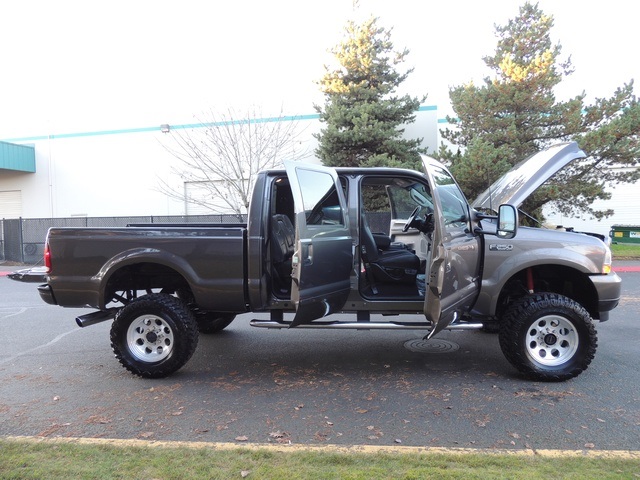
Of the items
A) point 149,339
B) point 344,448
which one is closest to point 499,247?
point 344,448

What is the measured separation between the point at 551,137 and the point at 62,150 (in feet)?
75.6

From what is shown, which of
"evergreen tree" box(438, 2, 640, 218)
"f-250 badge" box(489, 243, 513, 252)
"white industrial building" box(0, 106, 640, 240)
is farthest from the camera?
"white industrial building" box(0, 106, 640, 240)

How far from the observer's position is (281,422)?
3.85 metres

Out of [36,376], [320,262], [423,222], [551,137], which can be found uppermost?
[551,137]

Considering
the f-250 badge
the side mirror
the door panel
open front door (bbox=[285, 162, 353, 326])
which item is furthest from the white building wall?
the side mirror

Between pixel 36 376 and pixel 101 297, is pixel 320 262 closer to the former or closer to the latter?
pixel 101 297

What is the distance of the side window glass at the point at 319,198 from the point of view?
431cm

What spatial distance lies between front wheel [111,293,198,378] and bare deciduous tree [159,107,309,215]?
14228mm

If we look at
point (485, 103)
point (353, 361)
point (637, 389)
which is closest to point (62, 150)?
point (485, 103)

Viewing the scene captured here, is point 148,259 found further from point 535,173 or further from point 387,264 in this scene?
point 535,173

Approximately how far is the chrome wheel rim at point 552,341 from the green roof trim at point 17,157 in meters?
26.0

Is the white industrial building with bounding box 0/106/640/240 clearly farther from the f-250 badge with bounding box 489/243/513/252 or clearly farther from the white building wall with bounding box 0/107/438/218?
the f-250 badge with bounding box 489/243/513/252

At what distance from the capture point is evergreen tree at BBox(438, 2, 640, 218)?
14.6 m

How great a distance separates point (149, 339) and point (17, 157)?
24.1 metres
